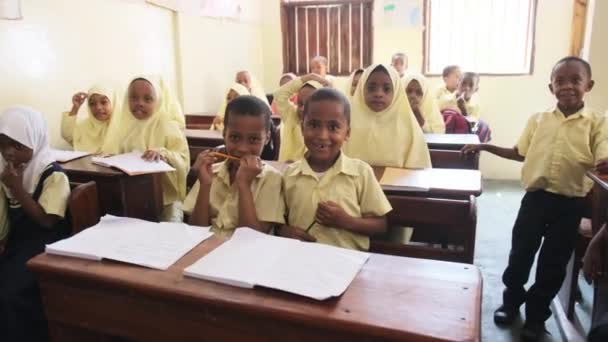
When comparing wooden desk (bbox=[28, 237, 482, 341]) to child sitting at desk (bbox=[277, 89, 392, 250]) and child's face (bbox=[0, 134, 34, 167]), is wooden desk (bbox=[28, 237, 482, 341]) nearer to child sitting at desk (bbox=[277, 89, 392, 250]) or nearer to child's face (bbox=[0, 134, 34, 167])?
child sitting at desk (bbox=[277, 89, 392, 250])

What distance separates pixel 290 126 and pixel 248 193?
58.0 inches

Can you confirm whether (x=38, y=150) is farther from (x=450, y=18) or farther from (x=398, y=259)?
(x=450, y=18)

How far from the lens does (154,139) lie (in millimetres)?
2531

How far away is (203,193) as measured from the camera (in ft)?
4.74

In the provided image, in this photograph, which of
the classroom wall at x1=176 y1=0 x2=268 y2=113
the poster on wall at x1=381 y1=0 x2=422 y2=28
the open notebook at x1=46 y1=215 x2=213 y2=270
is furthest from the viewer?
the poster on wall at x1=381 y1=0 x2=422 y2=28

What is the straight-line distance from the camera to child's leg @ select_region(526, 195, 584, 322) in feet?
6.47

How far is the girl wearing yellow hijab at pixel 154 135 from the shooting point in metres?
2.39

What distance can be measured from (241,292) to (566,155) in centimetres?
164

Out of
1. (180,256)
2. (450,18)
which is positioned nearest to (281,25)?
(450,18)

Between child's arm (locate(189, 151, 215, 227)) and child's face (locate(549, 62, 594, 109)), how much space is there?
1.45 metres

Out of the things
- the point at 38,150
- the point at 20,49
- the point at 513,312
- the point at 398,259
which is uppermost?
the point at 20,49

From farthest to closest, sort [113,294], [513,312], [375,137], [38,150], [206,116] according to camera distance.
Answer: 1. [206,116]
2. [375,137]
3. [513,312]
4. [38,150]
5. [113,294]

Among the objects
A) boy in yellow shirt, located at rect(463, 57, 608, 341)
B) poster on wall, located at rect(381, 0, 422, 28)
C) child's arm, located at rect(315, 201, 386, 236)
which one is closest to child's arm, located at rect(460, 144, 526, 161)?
boy in yellow shirt, located at rect(463, 57, 608, 341)

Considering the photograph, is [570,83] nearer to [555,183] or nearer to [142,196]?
[555,183]
